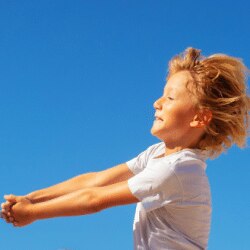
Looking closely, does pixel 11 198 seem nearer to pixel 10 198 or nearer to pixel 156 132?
pixel 10 198

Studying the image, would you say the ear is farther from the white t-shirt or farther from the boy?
the white t-shirt

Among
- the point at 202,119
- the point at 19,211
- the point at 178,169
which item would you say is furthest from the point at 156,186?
the point at 19,211

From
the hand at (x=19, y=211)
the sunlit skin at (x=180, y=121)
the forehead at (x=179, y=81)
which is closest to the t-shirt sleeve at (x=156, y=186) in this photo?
the sunlit skin at (x=180, y=121)

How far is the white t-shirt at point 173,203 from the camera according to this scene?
4227mm

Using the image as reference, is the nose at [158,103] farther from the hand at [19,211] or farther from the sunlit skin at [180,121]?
the hand at [19,211]

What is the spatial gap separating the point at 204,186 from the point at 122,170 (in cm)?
108

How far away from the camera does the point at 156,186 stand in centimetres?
421

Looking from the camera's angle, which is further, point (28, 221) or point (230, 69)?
point (230, 69)

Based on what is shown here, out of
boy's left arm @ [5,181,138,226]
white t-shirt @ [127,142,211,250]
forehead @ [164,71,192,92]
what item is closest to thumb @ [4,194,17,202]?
boy's left arm @ [5,181,138,226]

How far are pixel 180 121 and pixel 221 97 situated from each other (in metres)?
0.41

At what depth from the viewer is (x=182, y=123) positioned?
4648mm

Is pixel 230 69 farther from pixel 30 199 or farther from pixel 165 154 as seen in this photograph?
pixel 30 199

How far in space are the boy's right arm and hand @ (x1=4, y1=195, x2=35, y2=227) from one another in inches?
15.9

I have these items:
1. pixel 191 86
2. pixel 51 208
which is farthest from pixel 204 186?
pixel 51 208
